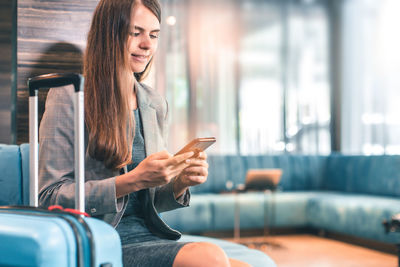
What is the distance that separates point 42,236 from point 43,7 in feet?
3.77

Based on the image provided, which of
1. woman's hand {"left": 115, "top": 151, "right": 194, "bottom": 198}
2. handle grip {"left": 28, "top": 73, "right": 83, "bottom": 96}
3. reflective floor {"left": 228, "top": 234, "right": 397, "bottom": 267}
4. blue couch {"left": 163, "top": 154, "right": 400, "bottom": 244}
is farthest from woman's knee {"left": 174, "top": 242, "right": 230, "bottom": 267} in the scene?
blue couch {"left": 163, "top": 154, "right": 400, "bottom": 244}

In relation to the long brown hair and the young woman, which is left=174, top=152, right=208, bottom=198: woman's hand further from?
the long brown hair

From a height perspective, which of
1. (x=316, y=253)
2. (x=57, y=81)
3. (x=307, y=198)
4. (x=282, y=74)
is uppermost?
(x=282, y=74)

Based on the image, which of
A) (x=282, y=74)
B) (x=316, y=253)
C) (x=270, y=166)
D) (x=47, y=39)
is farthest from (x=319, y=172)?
(x=47, y=39)

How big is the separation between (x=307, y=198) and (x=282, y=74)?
1.80 metres

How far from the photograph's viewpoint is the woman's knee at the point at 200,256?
98 centimetres

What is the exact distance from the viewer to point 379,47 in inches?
204

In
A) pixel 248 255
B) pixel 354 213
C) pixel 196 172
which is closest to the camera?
pixel 196 172

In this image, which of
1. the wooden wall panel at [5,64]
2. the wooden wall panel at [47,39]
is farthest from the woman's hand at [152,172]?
the wooden wall panel at [5,64]

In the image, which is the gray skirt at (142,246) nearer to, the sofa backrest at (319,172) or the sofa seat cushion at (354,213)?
the sofa seat cushion at (354,213)

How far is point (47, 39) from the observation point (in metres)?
1.65

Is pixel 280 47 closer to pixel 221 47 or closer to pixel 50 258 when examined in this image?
pixel 221 47

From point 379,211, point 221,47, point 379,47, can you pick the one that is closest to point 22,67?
point 379,211

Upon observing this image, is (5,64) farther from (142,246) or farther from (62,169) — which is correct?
(142,246)
